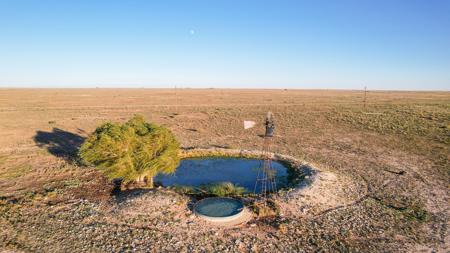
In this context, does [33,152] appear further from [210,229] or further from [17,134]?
[210,229]

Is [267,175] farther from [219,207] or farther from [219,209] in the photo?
[219,209]

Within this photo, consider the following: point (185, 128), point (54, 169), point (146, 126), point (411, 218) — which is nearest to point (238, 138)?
point (185, 128)

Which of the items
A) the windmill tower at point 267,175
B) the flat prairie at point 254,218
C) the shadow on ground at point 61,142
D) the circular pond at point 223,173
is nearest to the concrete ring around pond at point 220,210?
the flat prairie at point 254,218

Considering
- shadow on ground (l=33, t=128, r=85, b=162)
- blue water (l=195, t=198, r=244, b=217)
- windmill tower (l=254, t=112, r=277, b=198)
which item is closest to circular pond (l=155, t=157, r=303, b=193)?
windmill tower (l=254, t=112, r=277, b=198)

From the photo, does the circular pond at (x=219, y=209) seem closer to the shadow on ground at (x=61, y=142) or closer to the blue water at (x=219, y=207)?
the blue water at (x=219, y=207)

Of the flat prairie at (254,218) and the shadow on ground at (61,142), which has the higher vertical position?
the shadow on ground at (61,142)

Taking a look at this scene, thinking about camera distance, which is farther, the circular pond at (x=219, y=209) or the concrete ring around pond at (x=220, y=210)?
the circular pond at (x=219, y=209)
